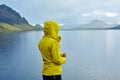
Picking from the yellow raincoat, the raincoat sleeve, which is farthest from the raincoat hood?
the raincoat sleeve

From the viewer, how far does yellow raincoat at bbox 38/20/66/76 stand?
6781mm

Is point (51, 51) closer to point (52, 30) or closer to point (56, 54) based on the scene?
point (56, 54)

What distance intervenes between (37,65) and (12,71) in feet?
22.6

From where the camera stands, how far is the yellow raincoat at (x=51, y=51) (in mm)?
6781

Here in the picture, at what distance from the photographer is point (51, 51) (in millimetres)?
6836

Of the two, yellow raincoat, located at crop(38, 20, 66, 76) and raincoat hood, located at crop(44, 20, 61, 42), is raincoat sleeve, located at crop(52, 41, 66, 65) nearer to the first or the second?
yellow raincoat, located at crop(38, 20, 66, 76)

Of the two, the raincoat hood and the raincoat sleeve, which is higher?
the raincoat hood

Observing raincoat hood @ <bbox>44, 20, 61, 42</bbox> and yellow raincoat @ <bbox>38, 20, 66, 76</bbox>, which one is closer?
yellow raincoat @ <bbox>38, 20, 66, 76</bbox>

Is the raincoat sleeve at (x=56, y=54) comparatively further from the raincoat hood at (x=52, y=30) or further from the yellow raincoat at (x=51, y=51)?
the raincoat hood at (x=52, y=30)

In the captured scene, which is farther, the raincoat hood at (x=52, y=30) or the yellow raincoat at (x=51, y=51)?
the raincoat hood at (x=52, y=30)

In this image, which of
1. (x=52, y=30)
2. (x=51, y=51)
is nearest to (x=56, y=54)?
(x=51, y=51)

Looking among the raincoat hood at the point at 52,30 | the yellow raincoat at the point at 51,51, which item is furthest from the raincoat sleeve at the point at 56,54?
the raincoat hood at the point at 52,30

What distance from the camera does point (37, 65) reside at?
174 feet

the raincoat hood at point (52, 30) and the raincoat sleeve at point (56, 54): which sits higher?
the raincoat hood at point (52, 30)
